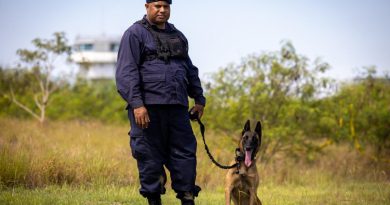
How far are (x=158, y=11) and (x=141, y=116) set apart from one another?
3.54ft

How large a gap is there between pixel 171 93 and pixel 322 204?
10.8 feet

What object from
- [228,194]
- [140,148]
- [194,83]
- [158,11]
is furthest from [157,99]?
[228,194]

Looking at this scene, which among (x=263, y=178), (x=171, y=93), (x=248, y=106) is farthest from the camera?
(x=248, y=106)

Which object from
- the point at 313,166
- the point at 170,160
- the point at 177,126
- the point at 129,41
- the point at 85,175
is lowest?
the point at 313,166

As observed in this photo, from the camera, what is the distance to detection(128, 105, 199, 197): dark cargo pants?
566 centimetres

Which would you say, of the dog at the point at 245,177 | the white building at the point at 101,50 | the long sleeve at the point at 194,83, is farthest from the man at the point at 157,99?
the white building at the point at 101,50

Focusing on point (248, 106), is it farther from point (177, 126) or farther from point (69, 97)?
point (69, 97)

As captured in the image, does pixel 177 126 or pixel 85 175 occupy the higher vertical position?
pixel 177 126

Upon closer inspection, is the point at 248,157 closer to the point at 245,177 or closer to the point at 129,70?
the point at 245,177

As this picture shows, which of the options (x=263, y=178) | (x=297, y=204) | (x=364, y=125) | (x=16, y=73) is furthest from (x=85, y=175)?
(x=16, y=73)

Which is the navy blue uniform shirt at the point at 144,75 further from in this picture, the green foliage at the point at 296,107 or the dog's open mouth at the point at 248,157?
the green foliage at the point at 296,107

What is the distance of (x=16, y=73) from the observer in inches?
866

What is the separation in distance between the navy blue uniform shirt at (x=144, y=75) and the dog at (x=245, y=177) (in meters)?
1.40

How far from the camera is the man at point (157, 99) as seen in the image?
18.4ft
